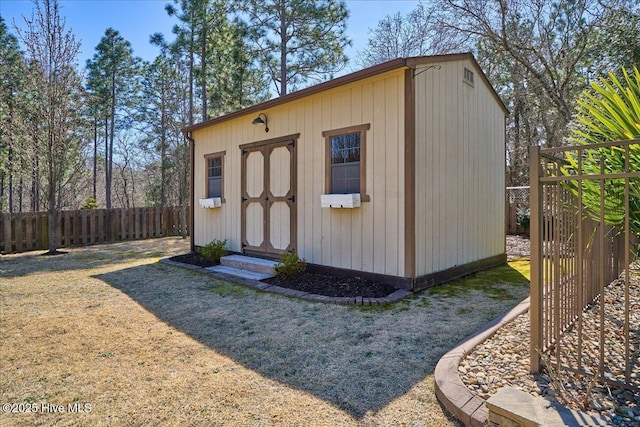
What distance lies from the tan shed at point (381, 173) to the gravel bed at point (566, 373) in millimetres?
1841

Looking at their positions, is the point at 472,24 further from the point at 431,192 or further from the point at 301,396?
the point at 301,396

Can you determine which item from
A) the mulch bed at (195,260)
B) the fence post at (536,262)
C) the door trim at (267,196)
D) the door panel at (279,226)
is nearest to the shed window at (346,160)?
the door trim at (267,196)

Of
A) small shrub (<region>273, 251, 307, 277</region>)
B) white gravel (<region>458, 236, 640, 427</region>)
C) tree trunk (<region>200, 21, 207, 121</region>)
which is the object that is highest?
tree trunk (<region>200, 21, 207, 121</region>)

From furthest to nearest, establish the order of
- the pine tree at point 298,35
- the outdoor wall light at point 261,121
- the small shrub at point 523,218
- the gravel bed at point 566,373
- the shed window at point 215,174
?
1. the pine tree at point 298,35
2. the small shrub at point 523,218
3. the shed window at point 215,174
4. the outdoor wall light at point 261,121
5. the gravel bed at point 566,373

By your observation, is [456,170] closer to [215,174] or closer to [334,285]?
[334,285]

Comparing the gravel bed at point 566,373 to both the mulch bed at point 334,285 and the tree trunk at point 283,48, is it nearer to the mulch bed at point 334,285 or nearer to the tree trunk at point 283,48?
the mulch bed at point 334,285

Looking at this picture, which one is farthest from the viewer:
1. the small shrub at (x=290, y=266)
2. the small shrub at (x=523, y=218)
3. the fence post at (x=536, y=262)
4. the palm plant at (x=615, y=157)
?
the small shrub at (x=523, y=218)

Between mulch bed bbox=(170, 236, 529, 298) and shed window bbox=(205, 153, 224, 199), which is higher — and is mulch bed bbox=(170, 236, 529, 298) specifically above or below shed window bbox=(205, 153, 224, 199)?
below

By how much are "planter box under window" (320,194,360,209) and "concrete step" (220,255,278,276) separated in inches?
58.1

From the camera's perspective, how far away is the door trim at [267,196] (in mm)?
5910

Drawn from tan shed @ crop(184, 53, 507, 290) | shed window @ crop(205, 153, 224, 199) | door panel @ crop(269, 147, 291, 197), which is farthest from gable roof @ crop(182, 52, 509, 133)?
shed window @ crop(205, 153, 224, 199)

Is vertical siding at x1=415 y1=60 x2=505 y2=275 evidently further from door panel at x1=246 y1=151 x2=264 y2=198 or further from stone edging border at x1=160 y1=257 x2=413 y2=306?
door panel at x1=246 y1=151 x2=264 y2=198

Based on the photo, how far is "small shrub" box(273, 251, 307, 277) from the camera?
5.39 meters

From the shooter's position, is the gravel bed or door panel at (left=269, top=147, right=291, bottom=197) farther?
door panel at (left=269, top=147, right=291, bottom=197)
